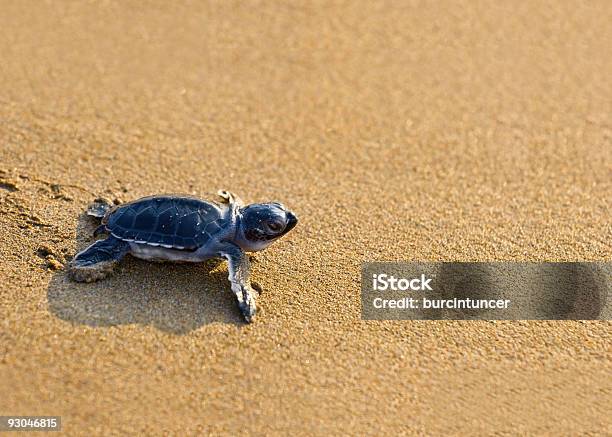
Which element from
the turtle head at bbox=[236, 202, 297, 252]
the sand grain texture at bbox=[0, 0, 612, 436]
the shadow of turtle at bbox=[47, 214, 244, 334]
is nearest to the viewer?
the sand grain texture at bbox=[0, 0, 612, 436]

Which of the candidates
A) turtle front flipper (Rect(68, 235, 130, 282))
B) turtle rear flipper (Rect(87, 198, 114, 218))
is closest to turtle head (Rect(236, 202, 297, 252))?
turtle front flipper (Rect(68, 235, 130, 282))

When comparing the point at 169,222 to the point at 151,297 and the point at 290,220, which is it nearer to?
the point at 151,297

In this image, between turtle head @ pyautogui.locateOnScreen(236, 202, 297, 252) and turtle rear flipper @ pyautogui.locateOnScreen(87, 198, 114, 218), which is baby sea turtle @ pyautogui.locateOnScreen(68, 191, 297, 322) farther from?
turtle rear flipper @ pyautogui.locateOnScreen(87, 198, 114, 218)

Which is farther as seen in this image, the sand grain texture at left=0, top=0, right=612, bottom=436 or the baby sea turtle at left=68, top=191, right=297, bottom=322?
the baby sea turtle at left=68, top=191, right=297, bottom=322

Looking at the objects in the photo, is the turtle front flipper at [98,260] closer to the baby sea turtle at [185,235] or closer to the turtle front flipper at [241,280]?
the baby sea turtle at [185,235]

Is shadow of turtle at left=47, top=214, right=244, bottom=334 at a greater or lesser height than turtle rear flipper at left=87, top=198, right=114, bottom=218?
lesser

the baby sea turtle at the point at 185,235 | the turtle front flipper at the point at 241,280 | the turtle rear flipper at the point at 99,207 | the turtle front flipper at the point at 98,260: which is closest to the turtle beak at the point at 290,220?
the baby sea turtle at the point at 185,235

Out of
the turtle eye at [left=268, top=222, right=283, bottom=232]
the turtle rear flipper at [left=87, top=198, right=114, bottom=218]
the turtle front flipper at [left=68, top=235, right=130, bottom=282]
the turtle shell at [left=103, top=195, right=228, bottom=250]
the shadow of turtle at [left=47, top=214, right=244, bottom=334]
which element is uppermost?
the turtle shell at [left=103, top=195, right=228, bottom=250]

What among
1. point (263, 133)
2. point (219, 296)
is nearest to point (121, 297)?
point (219, 296)

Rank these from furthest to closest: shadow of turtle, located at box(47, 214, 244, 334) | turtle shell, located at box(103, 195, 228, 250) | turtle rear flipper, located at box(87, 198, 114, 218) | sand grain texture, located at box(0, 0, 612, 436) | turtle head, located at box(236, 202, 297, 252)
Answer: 1. turtle rear flipper, located at box(87, 198, 114, 218)
2. turtle head, located at box(236, 202, 297, 252)
3. turtle shell, located at box(103, 195, 228, 250)
4. shadow of turtle, located at box(47, 214, 244, 334)
5. sand grain texture, located at box(0, 0, 612, 436)
